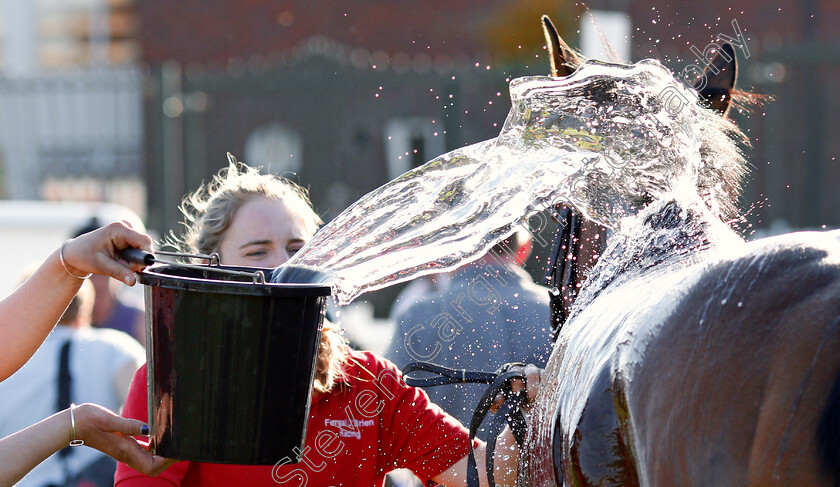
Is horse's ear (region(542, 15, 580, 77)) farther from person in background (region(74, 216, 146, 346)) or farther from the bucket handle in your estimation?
person in background (region(74, 216, 146, 346))

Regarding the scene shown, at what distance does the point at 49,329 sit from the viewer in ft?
6.81

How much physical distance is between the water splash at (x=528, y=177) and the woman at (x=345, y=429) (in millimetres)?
227

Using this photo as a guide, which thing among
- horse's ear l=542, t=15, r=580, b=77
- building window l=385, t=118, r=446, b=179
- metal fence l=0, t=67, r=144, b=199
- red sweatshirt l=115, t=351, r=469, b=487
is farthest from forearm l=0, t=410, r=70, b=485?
metal fence l=0, t=67, r=144, b=199

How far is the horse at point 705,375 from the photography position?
3.43ft

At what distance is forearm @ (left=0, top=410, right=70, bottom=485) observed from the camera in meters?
1.82

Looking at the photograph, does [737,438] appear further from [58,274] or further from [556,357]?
[58,274]

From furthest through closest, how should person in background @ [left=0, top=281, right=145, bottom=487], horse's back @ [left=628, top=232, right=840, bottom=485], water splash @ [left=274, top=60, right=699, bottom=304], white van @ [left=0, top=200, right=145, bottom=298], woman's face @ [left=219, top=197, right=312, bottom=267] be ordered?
white van @ [left=0, top=200, right=145, bottom=298], person in background @ [left=0, top=281, right=145, bottom=487], woman's face @ [left=219, top=197, right=312, bottom=267], water splash @ [left=274, top=60, right=699, bottom=304], horse's back @ [left=628, top=232, right=840, bottom=485]

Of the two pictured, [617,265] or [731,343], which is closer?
[731,343]

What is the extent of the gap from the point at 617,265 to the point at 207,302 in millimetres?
796

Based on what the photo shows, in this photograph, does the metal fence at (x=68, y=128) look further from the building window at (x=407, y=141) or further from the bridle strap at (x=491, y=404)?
the bridle strap at (x=491, y=404)

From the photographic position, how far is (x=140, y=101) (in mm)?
10188

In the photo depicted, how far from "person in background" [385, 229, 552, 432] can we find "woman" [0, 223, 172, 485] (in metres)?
0.96

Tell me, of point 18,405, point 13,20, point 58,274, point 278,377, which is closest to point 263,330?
point 278,377

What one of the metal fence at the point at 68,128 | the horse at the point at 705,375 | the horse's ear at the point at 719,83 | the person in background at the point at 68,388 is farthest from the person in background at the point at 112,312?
the metal fence at the point at 68,128
